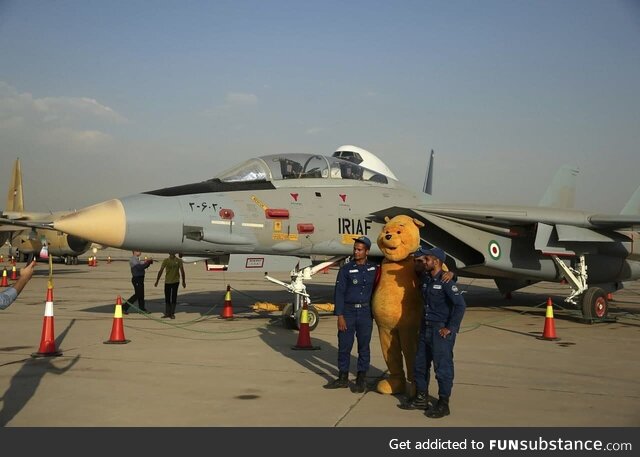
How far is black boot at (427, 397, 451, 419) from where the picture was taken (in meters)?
5.29

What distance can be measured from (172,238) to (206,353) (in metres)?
2.28

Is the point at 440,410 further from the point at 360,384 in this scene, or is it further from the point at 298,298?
the point at 298,298

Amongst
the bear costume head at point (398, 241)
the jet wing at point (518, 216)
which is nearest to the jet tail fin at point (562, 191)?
the jet wing at point (518, 216)

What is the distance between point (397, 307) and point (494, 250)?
6.97 meters

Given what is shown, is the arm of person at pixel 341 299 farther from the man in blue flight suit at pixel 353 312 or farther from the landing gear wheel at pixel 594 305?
the landing gear wheel at pixel 594 305

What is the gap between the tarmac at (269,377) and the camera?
5246 millimetres

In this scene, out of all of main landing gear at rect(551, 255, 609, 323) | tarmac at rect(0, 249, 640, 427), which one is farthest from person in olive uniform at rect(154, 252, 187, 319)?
main landing gear at rect(551, 255, 609, 323)

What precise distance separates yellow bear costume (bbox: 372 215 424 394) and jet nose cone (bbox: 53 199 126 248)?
463cm

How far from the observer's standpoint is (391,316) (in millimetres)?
6180

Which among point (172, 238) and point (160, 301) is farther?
point (160, 301)

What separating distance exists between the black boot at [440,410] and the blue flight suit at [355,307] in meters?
1.14

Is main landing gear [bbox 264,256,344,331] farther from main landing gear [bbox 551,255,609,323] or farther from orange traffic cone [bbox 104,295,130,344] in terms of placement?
main landing gear [bbox 551,255,609,323]
